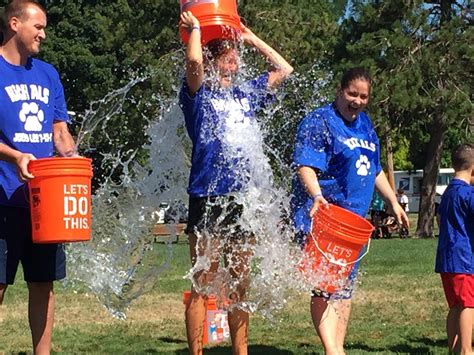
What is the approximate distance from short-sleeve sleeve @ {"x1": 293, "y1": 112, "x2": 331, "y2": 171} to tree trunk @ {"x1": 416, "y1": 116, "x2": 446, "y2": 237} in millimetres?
21185

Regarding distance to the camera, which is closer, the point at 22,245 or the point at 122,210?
the point at 22,245

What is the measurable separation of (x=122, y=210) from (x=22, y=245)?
43.6 inches

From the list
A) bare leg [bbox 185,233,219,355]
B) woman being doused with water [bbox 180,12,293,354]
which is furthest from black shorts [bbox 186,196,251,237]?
bare leg [bbox 185,233,219,355]

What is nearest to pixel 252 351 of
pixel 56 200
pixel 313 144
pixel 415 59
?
pixel 313 144

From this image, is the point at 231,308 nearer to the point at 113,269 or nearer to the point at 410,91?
the point at 113,269

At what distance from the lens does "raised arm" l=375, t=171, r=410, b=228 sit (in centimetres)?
525

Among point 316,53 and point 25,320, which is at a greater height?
point 316,53

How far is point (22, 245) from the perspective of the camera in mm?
4418

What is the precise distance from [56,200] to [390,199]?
2.16 meters

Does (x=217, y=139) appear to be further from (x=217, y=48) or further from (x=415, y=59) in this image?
(x=415, y=59)

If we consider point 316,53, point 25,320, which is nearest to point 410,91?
point 316,53

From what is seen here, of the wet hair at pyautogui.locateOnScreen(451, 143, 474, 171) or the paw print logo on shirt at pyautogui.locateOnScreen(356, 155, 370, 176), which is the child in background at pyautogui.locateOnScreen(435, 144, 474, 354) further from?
the paw print logo on shirt at pyautogui.locateOnScreen(356, 155, 370, 176)

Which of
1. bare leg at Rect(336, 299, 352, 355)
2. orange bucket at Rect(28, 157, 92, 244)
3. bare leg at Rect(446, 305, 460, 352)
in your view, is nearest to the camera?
orange bucket at Rect(28, 157, 92, 244)

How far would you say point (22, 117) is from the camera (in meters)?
4.37
